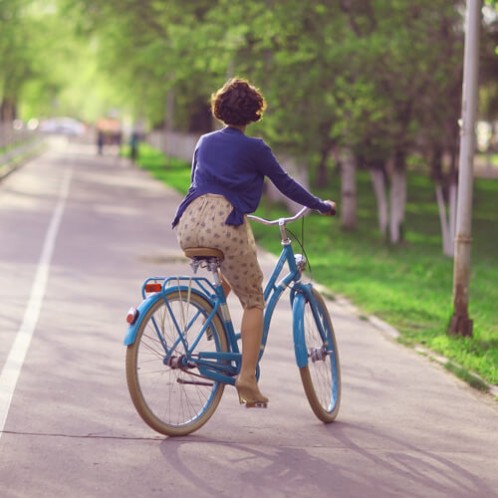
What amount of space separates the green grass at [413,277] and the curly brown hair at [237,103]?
2.96m

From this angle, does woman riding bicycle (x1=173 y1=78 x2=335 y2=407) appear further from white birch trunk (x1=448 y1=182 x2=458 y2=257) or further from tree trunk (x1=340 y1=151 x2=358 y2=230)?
tree trunk (x1=340 y1=151 x2=358 y2=230)

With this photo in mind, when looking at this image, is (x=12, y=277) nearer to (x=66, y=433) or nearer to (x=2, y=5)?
(x=66, y=433)

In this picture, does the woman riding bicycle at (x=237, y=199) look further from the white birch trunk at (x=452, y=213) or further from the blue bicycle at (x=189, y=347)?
the white birch trunk at (x=452, y=213)

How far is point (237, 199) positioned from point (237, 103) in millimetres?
505

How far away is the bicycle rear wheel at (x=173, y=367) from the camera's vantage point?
20.4ft

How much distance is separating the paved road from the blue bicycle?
145 mm

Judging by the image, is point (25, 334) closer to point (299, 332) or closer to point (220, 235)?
point (299, 332)

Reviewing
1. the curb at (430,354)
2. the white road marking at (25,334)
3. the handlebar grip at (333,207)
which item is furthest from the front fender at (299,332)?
the curb at (430,354)

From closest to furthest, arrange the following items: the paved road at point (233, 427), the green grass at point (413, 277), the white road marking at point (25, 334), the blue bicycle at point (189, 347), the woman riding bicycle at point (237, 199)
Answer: the paved road at point (233, 427) < the blue bicycle at point (189, 347) < the woman riding bicycle at point (237, 199) < the white road marking at point (25, 334) < the green grass at point (413, 277)

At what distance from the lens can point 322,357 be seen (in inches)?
283

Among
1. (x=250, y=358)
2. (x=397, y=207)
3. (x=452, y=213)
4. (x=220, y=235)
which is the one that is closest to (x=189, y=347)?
(x=250, y=358)

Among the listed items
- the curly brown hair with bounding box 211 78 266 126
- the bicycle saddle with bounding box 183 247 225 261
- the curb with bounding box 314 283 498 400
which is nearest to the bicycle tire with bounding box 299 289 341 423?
the bicycle saddle with bounding box 183 247 225 261

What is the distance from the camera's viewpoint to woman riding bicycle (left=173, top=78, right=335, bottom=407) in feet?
20.9

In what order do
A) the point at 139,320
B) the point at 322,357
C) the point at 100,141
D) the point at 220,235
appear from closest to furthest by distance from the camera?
the point at 139,320 < the point at 220,235 < the point at 322,357 < the point at 100,141
